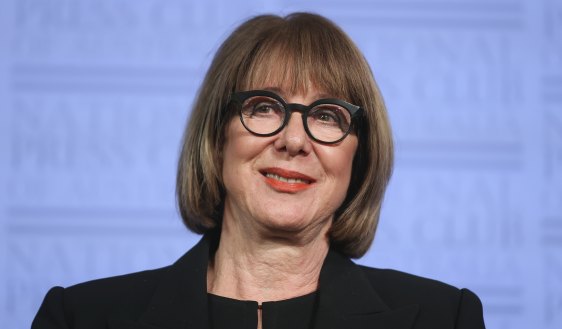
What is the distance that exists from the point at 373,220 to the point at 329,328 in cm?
37

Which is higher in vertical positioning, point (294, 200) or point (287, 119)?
point (287, 119)

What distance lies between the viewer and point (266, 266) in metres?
2.41

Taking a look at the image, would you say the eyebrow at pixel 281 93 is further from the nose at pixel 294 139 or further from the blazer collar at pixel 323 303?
the blazer collar at pixel 323 303

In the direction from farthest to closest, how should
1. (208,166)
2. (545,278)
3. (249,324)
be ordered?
(545,278) → (208,166) → (249,324)

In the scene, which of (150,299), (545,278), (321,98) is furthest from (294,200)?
(545,278)

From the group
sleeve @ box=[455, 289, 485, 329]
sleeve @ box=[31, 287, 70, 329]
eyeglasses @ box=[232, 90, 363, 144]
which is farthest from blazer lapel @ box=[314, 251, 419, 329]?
sleeve @ box=[31, 287, 70, 329]

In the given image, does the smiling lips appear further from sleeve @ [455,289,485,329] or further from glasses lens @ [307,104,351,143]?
sleeve @ [455,289,485,329]

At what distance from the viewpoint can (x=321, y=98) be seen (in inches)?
93.0

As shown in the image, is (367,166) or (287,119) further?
(367,166)

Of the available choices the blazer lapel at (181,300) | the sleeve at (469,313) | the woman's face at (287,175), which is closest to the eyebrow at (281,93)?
the woman's face at (287,175)

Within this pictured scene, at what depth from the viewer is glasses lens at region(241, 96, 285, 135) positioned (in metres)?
2.36

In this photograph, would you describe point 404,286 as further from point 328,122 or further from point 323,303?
point 328,122

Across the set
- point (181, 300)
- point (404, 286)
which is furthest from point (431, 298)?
point (181, 300)

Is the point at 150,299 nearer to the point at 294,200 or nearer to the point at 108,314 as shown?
the point at 108,314
